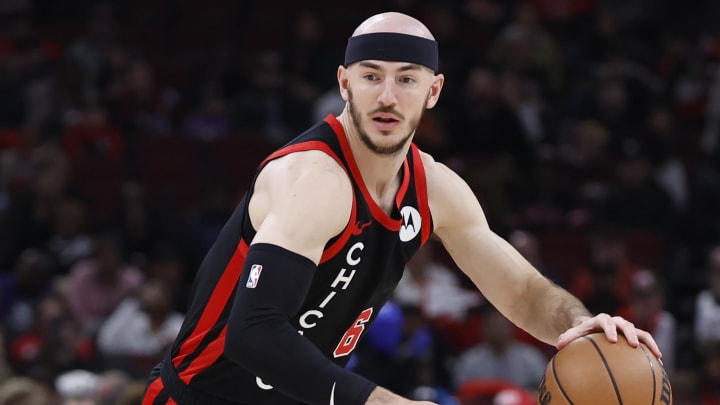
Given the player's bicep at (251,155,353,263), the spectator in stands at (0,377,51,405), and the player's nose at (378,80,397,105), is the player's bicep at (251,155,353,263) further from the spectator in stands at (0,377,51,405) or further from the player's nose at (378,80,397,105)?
the spectator in stands at (0,377,51,405)

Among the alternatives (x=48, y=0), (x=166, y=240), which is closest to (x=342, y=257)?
(x=166, y=240)

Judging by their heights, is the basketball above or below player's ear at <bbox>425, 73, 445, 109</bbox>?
below

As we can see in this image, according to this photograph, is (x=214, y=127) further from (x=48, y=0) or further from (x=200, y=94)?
(x=48, y=0)

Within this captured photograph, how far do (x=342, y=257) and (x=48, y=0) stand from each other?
13.9 m

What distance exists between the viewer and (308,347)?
3781 mm

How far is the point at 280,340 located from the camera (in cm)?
375

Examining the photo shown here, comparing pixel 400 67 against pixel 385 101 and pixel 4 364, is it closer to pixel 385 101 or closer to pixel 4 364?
pixel 385 101

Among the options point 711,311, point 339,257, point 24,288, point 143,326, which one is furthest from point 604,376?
point 24,288

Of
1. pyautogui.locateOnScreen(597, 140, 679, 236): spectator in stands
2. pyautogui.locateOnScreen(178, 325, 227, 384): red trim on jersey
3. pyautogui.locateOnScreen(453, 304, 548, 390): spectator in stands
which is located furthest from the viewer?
pyautogui.locateOnScreen(597, 140, 679, 236): spectator in stands

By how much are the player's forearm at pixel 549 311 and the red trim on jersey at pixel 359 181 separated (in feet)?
2.33

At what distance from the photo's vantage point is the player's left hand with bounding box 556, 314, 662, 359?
4168 mm

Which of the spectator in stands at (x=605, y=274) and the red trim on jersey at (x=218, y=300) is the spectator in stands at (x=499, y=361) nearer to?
the spectator in stands at (x=605, y=274)

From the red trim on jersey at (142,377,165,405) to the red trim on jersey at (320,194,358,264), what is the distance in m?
0.97

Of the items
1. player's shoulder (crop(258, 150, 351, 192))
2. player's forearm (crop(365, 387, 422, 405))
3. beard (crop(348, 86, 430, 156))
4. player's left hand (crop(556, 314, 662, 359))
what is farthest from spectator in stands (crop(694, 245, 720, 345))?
player's forearm (crop(365, 387, 422, 405))
